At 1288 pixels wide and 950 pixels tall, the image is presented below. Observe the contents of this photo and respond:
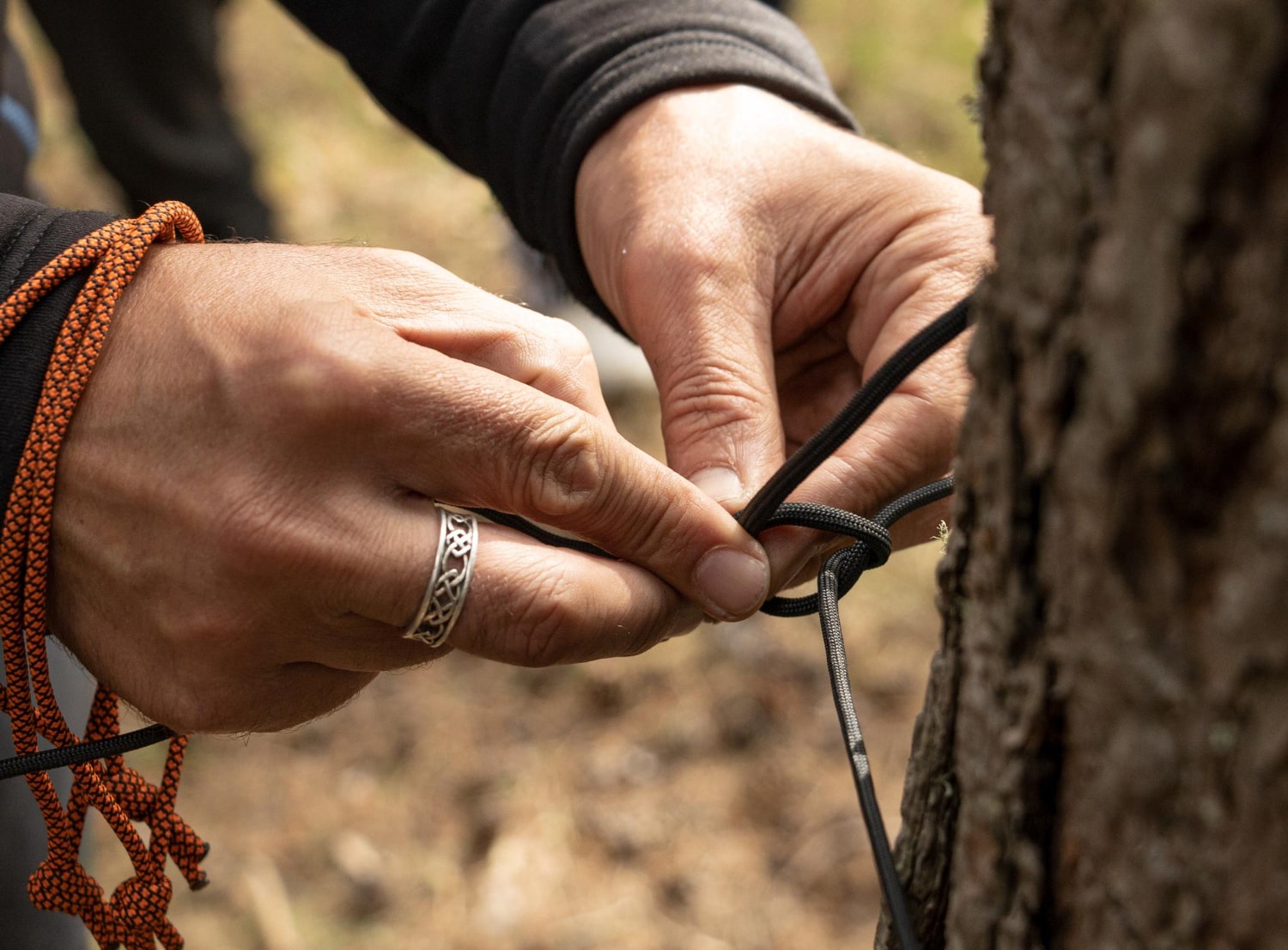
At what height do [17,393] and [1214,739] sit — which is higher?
[1214,739]

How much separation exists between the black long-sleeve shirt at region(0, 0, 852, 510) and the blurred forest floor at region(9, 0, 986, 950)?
29.3 inches

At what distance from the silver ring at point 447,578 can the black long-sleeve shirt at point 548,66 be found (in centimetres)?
48

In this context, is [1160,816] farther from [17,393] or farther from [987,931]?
[17,393]

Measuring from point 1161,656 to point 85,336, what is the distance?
621 millimetres

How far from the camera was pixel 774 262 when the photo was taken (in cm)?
100

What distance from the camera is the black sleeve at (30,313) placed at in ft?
2.20

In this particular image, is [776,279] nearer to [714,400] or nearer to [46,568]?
[714,400]

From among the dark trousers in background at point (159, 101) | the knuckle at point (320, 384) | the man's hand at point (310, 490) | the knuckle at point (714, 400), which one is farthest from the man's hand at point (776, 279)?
the dark trousers in background at point (159, 101)

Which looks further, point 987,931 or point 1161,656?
point 987,931

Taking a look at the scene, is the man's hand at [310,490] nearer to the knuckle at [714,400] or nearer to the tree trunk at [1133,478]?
the knuckle at [714,400]

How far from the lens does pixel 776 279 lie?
101 cm

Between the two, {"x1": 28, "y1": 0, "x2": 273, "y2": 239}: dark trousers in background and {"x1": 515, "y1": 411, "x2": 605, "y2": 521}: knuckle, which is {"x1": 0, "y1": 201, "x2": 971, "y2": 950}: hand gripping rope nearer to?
{"x1": 515, "y1": 411, "x2": 605, "y2": 521}: knuckle

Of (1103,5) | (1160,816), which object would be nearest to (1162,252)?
(1103,5)

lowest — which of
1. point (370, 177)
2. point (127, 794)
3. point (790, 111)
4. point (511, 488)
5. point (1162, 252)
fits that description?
point (370, 177)
